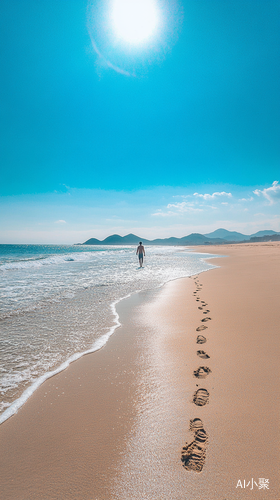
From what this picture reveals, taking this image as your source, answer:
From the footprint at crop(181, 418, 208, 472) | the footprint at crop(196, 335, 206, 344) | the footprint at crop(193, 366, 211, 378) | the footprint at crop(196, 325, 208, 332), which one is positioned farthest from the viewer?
the footprint at crop(196, 325, 208, 332)

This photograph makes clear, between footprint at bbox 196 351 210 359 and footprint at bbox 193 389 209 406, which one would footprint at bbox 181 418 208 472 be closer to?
footprint at bbox 193 389 209 406

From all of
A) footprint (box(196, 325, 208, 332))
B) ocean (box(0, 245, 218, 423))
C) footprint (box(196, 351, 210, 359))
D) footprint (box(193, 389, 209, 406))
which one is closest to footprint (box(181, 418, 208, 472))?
footprint (box(193, 389, 209, 406))

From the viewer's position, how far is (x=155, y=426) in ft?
7.45

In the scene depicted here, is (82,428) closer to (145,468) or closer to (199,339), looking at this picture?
(145,468)

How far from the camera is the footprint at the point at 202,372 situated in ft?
10.4

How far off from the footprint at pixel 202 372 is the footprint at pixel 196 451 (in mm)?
936

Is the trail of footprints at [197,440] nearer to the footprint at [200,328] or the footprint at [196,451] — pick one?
the footprint at [196,451]

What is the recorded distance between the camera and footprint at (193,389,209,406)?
2.58 metres

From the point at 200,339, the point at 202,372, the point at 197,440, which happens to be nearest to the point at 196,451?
the point at 197,440

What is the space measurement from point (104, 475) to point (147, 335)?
2.96 m

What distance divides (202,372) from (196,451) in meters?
1.35

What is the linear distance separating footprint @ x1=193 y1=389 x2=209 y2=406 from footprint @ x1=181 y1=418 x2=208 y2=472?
0.34m

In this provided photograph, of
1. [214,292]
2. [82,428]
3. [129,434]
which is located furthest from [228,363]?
[214,292]

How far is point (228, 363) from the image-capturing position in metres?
3.38
